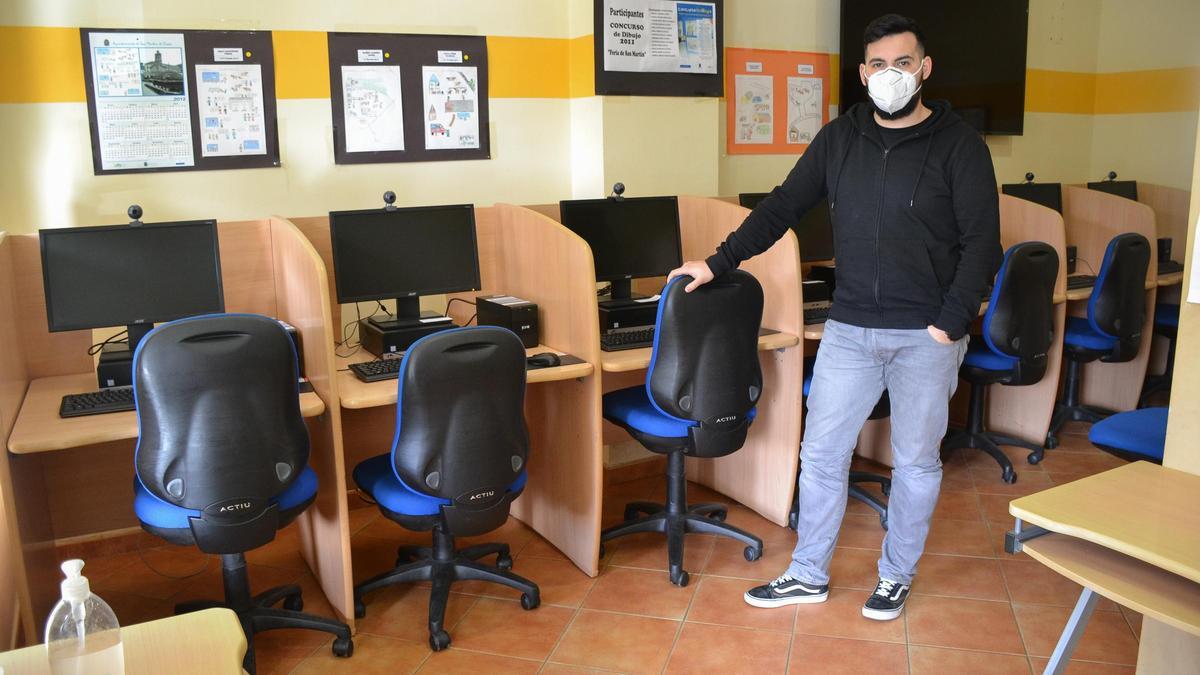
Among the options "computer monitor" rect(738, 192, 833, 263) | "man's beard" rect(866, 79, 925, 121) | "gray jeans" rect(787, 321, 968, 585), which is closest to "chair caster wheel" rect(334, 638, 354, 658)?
"gray jeans" rect(787, 321, 968, 585)

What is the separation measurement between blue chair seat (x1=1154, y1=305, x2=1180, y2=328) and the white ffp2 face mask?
345cm

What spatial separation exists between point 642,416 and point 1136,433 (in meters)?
1.44

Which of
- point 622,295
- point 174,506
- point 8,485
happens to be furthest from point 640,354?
point 8,485

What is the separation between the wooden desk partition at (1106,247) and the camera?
4.97 meters

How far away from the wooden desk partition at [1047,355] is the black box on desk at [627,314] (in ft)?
5.92

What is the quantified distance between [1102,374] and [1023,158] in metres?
1.58

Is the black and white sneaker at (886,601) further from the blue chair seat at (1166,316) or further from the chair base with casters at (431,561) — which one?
A: the blue chair seat at (1166,316)

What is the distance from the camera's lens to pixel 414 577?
307 centimetres

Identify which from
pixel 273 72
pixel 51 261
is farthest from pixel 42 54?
pixel 51 261

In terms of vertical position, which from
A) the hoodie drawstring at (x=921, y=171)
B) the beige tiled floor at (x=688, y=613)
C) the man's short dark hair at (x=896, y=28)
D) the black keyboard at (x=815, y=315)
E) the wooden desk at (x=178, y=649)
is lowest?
the beige tiled floor at (x=688, y=613)

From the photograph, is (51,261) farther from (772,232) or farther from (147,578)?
(772,232)

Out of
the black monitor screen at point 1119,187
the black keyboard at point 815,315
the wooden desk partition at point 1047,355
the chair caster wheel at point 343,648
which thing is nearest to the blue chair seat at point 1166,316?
the black monitor screen at point 1119,187

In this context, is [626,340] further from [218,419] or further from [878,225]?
[218,419]

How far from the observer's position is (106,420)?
8.45 feet
